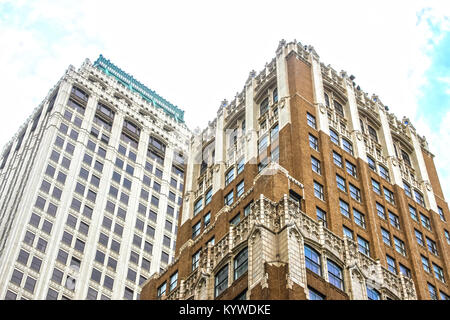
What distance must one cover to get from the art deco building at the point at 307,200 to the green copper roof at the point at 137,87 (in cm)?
6489

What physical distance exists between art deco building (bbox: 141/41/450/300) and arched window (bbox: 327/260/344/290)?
0.33ft

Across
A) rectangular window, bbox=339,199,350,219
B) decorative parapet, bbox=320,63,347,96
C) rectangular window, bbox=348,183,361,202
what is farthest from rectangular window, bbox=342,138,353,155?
rectangular window, bbox=339,199,350,219

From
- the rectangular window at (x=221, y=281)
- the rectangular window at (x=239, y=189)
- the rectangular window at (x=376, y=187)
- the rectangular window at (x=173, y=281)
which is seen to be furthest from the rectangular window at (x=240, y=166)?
the rectangular window at (x=221, y=281)

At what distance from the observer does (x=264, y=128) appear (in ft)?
227

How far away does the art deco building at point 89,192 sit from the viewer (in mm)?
94000

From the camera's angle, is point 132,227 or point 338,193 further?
point 132,227

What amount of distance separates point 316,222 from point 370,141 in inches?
839

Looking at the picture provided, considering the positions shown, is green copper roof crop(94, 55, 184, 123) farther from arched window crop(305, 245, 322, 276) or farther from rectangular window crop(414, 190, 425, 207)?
arched window crop(305, 245, 322, 276)

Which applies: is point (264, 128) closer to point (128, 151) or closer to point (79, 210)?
point (79, 210)

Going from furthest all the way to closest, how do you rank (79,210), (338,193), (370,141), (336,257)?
(79,210)
(370,141)
(338,193)
(336,257)

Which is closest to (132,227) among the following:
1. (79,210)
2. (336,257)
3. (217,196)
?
(79,210)

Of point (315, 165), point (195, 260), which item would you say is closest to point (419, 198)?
point (315, 165)

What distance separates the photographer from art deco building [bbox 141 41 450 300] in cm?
5172

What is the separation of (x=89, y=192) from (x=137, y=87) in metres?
44.3
